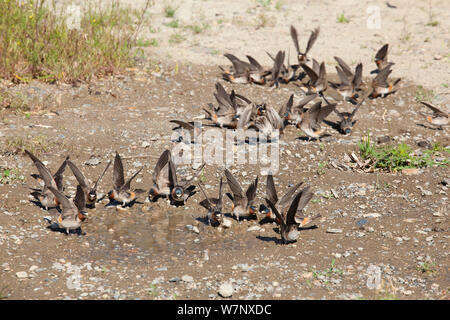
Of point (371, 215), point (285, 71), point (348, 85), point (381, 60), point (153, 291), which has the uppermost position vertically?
point (381, 60)

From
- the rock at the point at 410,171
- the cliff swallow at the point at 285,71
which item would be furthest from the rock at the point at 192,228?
the cliff swallow at the point at 285,71

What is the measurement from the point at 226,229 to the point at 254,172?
3.02ft

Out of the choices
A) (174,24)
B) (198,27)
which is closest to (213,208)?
(198,27)

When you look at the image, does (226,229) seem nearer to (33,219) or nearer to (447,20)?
(33,219)

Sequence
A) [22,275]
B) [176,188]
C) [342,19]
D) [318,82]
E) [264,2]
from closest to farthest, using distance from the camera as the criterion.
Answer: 1. [22,275]
2. [176,188]
3. [318,82]
4. [342,19]
5. [264,2]

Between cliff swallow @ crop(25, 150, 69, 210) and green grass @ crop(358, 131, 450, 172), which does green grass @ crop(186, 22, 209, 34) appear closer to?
green grass @ crop(358, 131, 450, 172)

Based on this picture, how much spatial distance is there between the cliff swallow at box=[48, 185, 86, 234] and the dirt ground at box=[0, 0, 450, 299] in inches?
4.1

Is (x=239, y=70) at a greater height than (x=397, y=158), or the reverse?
(x=239, y=70)

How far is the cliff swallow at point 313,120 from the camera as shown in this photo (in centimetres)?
598

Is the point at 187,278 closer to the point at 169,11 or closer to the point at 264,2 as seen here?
the point at 169,11

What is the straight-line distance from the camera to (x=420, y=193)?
522 cm

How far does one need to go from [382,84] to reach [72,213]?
13.9 ft

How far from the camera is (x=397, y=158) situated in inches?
222

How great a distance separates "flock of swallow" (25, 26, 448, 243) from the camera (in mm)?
4574
